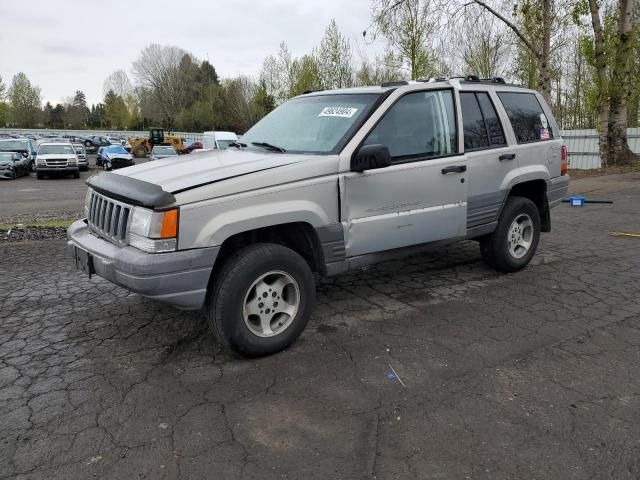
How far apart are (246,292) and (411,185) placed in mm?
1737

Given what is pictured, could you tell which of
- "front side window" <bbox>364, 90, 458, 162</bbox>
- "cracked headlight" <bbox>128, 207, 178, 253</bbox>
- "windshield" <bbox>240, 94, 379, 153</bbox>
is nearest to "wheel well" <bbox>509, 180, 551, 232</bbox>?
"front side window" <bbox>364, 90, 458, 162</bbox>

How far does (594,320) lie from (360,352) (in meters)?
2.11

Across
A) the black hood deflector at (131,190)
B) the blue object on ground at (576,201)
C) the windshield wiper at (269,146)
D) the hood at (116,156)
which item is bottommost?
the blue object on ground at (576,201)

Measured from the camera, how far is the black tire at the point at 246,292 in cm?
353

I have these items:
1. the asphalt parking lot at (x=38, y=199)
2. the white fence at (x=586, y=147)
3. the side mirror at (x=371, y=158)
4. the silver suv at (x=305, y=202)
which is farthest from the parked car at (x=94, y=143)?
the side mirror at (x=371, y=158)

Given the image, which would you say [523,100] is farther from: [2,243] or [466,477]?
[2,243]

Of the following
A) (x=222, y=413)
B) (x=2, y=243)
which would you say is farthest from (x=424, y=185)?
(x=2, y=243)

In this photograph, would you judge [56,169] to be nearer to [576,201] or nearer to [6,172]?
[6,172]

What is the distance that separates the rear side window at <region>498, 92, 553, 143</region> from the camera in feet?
18.3

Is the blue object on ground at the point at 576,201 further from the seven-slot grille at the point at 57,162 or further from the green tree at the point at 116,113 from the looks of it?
the green tree at the point at 116,113

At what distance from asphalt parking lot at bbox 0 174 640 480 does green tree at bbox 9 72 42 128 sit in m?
97.3

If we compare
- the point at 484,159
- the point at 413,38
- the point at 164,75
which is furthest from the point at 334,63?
the point at 164,75

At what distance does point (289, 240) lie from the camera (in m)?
4.13

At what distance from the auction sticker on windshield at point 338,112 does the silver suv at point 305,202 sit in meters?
0.01
